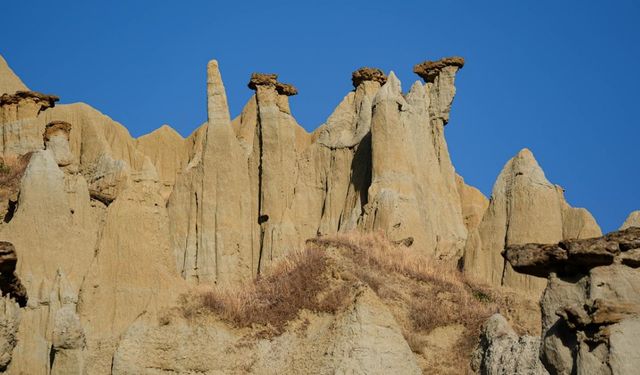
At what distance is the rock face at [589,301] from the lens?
1469 centimetres

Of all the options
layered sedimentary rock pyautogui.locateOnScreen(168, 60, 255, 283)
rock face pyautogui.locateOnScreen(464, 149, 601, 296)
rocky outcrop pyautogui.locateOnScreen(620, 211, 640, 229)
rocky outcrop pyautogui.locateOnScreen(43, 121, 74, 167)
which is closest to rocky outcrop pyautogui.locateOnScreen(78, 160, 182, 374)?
rock face pyautogui.locateOnScreen(464, 149, 601, 296)

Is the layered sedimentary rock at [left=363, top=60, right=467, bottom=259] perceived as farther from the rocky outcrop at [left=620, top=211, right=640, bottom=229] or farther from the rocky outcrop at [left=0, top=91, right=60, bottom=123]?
the rocky outcrop at [left=0, top=91, right=60, bottom=123]

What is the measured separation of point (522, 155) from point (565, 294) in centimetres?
2523

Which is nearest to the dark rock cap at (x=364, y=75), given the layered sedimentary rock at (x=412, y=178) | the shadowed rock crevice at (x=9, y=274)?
the layered sedimentary rock at (x=412, y=178)

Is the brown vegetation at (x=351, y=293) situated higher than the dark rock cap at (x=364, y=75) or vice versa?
the dark rock cap at (x=364, y=75)

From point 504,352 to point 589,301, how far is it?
8046 mm

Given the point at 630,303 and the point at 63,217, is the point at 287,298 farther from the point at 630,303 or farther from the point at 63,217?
the point at 630,303

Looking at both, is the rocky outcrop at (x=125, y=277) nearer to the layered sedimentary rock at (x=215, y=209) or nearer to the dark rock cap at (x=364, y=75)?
the layered sedimentary rock at (x=215, y=209)

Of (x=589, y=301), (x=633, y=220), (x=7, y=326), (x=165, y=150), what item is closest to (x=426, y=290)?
(x=633, y=220)

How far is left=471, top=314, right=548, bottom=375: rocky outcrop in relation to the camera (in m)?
21.7

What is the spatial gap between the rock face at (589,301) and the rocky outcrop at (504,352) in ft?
17.8

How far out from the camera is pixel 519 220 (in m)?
39.7

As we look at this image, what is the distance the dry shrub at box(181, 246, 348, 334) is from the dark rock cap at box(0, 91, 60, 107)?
31.2m

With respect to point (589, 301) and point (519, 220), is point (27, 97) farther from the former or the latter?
point (589, 301)
